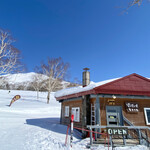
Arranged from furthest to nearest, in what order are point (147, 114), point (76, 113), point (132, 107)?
1. point (76, 113)
2. point (147, 114)
3. point (132, 107)

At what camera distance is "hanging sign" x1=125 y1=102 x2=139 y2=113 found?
319 inches

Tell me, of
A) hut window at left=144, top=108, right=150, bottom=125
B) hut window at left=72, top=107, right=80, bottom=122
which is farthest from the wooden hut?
hut window at left=72, top=107, right=80, bottom=122

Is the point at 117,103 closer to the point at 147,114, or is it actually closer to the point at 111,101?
the point at 111,101

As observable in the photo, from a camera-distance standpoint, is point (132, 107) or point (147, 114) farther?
point (147, 114)

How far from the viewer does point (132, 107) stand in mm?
8180

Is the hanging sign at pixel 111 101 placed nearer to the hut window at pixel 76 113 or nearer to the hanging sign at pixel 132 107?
the hanging sign at pixel 132 107

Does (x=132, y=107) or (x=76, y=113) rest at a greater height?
(x=132, y=107)

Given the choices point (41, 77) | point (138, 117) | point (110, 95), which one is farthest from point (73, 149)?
point (41, 77)

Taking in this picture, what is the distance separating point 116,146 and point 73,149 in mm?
2468

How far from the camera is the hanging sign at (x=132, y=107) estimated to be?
8102 millimetres

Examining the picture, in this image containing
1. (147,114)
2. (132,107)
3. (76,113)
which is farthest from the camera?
(76,113)

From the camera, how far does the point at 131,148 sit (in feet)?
19.5

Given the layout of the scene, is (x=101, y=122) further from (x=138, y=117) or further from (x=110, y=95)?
(x=138, y=117)

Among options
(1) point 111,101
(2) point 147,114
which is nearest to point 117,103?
(1) point 111,101
